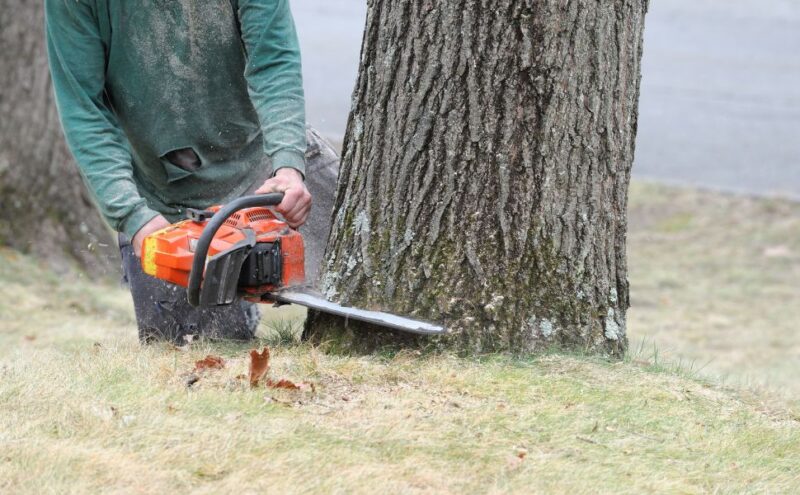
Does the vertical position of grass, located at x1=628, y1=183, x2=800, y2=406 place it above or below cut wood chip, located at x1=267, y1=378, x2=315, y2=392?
below

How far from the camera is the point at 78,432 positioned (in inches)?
107

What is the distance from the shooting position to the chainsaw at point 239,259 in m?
Result: 3.32

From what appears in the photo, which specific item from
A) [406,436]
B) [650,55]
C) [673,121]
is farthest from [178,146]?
[650,55]

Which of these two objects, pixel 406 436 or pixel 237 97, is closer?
pixel 406 436

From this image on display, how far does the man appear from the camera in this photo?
3.75m

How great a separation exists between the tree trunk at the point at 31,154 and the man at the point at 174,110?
2.97m

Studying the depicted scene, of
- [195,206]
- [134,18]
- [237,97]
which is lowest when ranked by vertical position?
[195,206]

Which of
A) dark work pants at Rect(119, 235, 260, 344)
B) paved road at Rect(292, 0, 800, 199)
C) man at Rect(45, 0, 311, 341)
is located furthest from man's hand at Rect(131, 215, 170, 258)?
paved road at Rect(292, 0, 800, 199)

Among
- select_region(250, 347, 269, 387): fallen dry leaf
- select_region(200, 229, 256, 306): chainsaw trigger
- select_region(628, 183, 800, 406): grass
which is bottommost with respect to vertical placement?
select_region(628, 183, 800, 406): grass

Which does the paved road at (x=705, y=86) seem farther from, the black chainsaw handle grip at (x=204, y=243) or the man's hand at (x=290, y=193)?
the black chainsaw handle grip at (x=204, y=243)

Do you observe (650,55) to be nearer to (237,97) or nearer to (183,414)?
(237,97)

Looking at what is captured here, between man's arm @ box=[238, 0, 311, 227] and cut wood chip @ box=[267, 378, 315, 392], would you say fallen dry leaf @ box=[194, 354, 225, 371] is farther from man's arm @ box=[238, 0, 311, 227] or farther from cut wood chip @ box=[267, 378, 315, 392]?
man's arm @ box=[238, 0, 311, 227]

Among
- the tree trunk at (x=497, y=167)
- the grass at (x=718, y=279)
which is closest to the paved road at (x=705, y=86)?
the grass at (x=718, y=279)

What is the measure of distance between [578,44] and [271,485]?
66.7 inches
